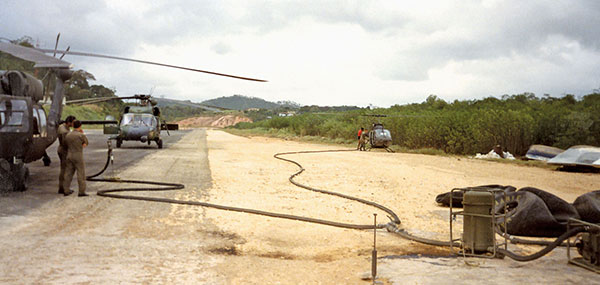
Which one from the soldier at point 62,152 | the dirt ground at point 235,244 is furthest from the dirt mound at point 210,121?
the dirt ground at point 235,244

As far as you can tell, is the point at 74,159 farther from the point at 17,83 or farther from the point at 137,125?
the point at 137,125

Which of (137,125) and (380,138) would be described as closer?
(137,125)

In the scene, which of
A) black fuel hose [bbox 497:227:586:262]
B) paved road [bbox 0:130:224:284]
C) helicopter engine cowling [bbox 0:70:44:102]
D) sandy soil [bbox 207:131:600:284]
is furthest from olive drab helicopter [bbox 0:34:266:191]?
black fuel hose [bbox 497:227:586:262]

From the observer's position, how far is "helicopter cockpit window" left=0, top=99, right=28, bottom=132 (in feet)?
33.7

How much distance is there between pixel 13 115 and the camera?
10.6 metres

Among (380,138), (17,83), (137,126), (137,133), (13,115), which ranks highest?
(17,83)

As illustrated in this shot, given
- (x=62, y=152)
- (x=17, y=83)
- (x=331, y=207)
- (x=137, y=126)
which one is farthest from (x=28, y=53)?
(x=137, y=126)

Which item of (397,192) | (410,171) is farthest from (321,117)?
(397,192)

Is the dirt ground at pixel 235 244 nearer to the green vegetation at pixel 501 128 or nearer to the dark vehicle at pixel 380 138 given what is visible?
the green vegetation at pixel 501 128

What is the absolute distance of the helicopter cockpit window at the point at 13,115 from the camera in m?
10.3

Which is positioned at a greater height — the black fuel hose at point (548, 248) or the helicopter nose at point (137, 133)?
the helicopter nose at point (137, 133)

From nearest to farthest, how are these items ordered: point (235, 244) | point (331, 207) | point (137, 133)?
point (235, 244)
point (331, 207)
point (137, 133)

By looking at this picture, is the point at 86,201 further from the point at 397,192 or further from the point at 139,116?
the point at 139,116

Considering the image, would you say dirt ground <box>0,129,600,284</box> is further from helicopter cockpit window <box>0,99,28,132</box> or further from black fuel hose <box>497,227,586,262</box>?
helicopter cockpit window <box>0,99,28,132</box>
